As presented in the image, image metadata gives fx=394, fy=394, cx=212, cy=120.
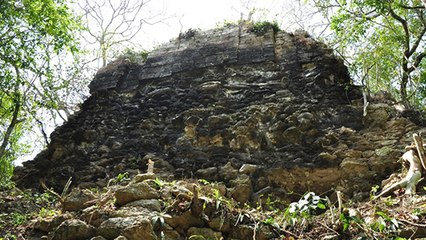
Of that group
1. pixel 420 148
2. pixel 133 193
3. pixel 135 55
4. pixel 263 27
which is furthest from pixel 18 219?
pixel 263 27

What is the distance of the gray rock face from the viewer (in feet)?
21.5

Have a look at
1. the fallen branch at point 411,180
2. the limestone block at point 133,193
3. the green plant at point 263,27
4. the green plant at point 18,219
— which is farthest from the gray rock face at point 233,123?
the limestone block at point 133,193

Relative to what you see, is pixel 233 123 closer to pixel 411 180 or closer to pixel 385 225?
pixel 411 180

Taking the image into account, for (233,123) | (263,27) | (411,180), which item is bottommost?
(411,180)

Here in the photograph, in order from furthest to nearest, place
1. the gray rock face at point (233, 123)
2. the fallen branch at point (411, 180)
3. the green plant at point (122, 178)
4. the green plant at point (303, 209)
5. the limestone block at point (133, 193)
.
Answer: the gray rock face at point (233, 123) < the green plant at point (122, 178) < the fallen branch at point (411, 180) < the limestone block at point (133, 193) < the green plant at point (303, 209)

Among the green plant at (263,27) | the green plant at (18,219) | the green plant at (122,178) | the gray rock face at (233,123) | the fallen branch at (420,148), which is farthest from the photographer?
the green plant at (263,27)

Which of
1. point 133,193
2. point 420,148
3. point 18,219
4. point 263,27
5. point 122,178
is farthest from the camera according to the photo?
point 263,27

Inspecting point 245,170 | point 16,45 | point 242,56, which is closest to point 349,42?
point 242,56

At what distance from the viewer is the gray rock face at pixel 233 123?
6.55m

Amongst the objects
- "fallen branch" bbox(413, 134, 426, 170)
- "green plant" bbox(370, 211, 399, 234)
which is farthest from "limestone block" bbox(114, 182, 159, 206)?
"fallen branch" bbox(413, 134, 426, 170)

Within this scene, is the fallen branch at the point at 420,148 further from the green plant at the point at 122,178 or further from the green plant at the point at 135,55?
the green plant at the point at 135,55

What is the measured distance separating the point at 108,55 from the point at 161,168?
8438 mm

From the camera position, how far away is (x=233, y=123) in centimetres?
776

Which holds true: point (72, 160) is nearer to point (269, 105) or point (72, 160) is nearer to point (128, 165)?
point (128, 165)
